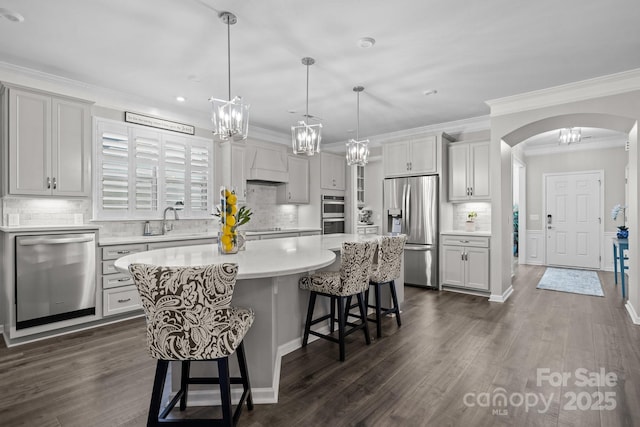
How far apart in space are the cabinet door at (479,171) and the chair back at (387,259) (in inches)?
97.2

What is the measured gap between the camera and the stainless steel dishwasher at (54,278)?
3.14m

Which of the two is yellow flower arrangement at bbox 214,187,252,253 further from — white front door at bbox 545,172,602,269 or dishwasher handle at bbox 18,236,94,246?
white front door at bbox 545,172,602,269

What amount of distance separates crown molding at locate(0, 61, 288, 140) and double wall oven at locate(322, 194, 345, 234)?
2.56 metres

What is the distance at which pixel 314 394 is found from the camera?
224 centimetres

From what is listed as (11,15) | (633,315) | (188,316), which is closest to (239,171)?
(11,15)

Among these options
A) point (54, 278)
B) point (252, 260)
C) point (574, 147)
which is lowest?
point (54, 278)

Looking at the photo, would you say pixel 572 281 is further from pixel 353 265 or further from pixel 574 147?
pixel 353 265

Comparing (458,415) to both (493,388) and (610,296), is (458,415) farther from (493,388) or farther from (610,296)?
(610,296)

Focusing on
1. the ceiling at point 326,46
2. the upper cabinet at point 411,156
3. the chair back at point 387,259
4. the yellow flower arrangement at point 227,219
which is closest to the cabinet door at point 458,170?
the upper cabinet at point 411,156

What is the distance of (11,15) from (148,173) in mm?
2208

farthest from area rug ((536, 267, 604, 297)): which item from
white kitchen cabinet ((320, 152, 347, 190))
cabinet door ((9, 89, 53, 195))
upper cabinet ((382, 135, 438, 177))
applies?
cabinet door ((9, 89, 53, 195))

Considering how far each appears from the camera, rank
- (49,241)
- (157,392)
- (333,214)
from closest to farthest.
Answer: (157,392) → (49,241) → (333,214)

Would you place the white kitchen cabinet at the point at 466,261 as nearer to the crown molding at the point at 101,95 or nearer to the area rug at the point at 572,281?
the area rug at the point at 572,281

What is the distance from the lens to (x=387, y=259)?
11.0ft
